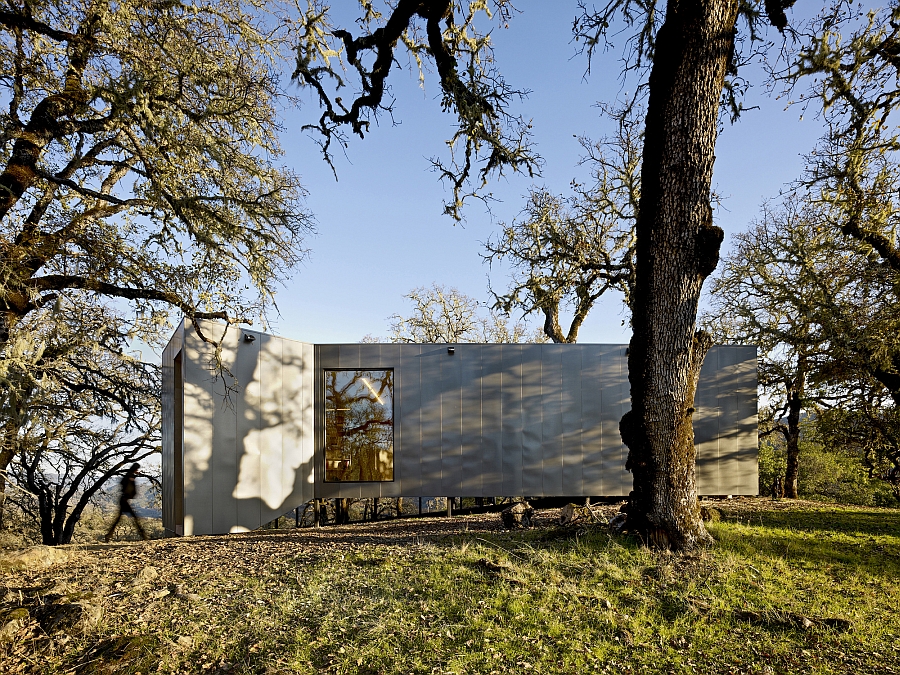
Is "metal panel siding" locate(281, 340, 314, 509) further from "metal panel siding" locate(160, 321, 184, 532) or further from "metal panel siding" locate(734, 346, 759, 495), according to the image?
"metal panel siding" locate(734, 346, 759, 495)

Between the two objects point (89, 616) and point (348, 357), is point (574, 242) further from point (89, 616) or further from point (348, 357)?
point (89, 616)

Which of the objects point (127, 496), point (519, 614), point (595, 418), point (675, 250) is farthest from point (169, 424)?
point (675, 250)

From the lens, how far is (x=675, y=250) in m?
4.45

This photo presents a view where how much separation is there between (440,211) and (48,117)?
4122 millimetres

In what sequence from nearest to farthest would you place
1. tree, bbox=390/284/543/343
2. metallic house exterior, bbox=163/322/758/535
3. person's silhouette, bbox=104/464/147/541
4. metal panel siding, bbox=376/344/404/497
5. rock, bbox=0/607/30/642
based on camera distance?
rock, bbox=0/607/30/642 → metallic house exterior, bbox=163/322/758/535 → metal panel siding, bbox=376/344/404/497 → person's silhouette, bbox=104/464/147/541 → tree, bbox=390/284/543/343

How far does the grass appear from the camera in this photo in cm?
273

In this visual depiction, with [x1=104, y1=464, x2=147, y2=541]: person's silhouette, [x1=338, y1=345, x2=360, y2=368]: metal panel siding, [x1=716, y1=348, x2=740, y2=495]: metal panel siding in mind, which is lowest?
[x1=104, y1=464, x2=147, y2=541]: person's silhouette

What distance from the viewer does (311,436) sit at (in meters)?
8.30

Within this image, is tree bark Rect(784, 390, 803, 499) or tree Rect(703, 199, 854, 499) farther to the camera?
tree bark Rect(784, 390, 803, 499)

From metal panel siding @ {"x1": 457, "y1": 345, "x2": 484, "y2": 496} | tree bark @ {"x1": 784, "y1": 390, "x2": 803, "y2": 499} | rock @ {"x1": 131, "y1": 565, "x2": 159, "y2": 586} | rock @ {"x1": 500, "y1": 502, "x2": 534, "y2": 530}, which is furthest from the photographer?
tree bark @ {"x1": 784, "y1": 390, "x2": 803, "y2": 499}

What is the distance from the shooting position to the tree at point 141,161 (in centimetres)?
454

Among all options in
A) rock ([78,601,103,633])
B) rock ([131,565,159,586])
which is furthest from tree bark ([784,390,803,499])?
rock ([78,601,103,633])

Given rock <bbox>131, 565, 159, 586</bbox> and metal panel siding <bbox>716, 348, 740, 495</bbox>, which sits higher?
metal panel siding <bbox>716, 348, 740, 495</bbox>

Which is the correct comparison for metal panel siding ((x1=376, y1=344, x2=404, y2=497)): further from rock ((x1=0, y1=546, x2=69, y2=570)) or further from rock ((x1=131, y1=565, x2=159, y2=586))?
rock ((x1=0, y1=546, x2=69, y2=570))
